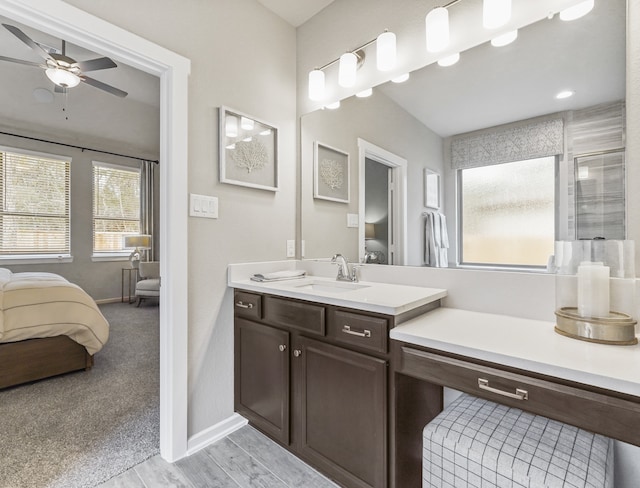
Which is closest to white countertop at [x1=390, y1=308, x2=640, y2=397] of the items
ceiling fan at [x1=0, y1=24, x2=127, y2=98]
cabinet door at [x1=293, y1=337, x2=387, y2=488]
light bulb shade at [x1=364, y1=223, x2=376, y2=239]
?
cabinet door at [x1=293, y1=337, x2=387, y2=488]

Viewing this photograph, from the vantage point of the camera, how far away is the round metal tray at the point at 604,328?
0.97 metres

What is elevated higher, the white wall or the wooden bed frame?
the white wall

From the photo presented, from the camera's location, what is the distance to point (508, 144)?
1418mm

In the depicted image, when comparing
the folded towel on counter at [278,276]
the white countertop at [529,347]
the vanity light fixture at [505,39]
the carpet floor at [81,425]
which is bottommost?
the carpet floor at [81,425]

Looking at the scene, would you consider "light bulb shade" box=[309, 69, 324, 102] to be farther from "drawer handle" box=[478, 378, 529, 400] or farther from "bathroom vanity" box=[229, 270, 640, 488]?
"drawer handle" box=[478, 378, 529, 400]

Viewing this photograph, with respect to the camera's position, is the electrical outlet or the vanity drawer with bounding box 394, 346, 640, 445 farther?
the electrical outlet

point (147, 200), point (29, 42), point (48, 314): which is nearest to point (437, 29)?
point (29, 42)

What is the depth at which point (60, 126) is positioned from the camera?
473cm

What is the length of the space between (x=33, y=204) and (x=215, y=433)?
4860 millimetres

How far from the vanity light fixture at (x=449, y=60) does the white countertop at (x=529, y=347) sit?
1.25m

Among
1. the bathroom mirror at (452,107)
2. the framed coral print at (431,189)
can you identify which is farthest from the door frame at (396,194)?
the framed coral print at (431,189)

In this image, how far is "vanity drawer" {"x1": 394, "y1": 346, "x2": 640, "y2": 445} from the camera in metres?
0.77

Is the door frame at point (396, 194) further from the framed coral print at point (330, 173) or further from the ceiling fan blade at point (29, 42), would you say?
the ceiling fan blade at point (29, 42)

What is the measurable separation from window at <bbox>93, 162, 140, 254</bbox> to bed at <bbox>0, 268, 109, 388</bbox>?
3.00 metres
